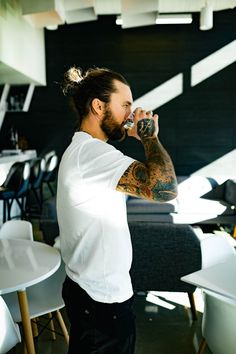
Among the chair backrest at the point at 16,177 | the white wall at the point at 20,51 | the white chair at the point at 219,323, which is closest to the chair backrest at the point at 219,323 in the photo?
the white chair at the point at 219,323

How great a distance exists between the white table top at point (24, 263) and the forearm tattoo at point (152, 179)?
80cm

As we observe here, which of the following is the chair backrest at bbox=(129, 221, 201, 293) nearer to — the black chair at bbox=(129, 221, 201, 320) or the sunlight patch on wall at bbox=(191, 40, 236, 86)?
the black chair at bbox=(129, 221, 201, 320)

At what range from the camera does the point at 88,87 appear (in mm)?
1171

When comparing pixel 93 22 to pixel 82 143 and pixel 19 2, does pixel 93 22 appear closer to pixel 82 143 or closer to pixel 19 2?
pixel 19 2

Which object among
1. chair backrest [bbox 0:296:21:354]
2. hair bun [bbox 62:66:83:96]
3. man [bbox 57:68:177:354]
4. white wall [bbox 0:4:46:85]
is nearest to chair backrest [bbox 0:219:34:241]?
chair backrest [bbox 0:296:21:354]

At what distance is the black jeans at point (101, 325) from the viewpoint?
43.9 inches

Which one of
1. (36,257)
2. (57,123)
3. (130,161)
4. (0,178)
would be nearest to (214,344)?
(36,257)

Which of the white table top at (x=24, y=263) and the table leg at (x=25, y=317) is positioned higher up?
the white table top at (x=24, y=263)

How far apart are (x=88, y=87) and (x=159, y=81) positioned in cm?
554

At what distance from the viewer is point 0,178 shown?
166 inches

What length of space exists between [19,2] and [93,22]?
1.64 metres

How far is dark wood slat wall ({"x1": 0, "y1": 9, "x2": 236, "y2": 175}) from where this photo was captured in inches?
250

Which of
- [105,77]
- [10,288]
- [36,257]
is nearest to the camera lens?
[105,77]

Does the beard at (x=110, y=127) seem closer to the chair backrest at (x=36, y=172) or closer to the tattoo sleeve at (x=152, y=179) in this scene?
the tattoo sleeve at (x=152, y=179)
